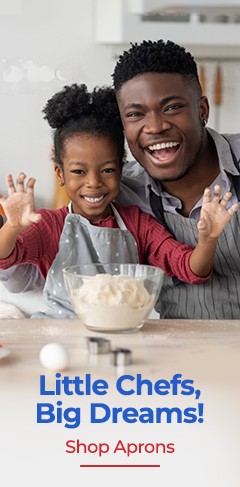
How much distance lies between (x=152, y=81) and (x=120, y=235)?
396 mm

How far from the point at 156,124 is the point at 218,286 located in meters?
0.45

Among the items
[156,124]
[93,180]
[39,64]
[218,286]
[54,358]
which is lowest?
[54,358]

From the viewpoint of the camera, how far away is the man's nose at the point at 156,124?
1.42 metres

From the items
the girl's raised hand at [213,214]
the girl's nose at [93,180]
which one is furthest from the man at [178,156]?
the girl's raised hand at [213,214]

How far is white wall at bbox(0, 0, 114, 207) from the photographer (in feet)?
9.13

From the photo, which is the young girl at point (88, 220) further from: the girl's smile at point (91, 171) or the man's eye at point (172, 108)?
the man's eye at point (172, 108)

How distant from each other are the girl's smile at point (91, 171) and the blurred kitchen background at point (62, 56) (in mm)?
1385

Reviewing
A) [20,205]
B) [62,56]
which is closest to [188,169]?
[20,205]

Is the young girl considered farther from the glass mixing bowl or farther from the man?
the glass mixing bowl

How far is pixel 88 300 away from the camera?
3.11ft

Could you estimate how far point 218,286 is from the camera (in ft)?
4.95

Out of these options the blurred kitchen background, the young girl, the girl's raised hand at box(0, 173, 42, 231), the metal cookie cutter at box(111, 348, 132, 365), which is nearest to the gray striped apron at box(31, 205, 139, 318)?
the young girl

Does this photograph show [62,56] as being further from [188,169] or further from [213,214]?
[213,214]

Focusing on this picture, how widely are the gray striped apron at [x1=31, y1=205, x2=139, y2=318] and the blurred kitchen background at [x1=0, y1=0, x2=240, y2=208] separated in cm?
144
